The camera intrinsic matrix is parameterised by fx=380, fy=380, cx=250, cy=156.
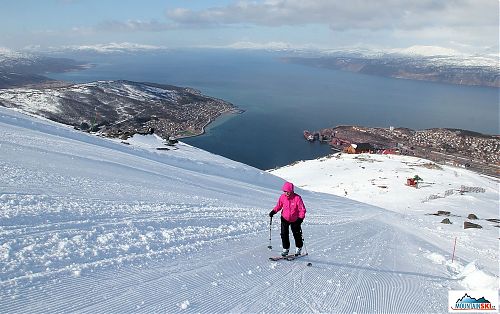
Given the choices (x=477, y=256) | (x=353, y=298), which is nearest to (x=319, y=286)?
(x=353, y=298)

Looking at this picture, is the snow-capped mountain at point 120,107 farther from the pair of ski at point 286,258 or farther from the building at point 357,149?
the pair of ski at point 286,258

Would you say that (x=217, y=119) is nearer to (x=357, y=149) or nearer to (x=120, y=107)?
(x=120, y=107)

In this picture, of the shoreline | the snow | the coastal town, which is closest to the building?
the coastal town

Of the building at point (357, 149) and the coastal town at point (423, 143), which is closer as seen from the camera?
the building at point (357, 149)

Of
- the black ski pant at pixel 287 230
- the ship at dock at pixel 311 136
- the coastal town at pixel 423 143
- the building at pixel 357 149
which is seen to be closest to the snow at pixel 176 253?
the black ski pant at pixel 287 230

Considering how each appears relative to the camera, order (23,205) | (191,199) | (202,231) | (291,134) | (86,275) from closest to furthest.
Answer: (86,275), (23,205), (202,231), (191,199), (291,134)

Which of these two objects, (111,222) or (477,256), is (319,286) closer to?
(111,222)

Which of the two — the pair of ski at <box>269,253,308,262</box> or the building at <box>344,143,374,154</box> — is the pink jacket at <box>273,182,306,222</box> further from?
the building at <box>344,143,374,154</box>
